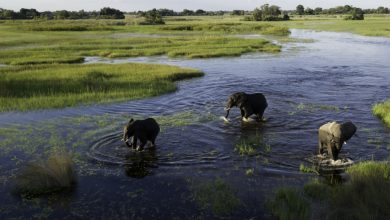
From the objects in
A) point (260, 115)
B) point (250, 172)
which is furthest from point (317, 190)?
point (260, 115)

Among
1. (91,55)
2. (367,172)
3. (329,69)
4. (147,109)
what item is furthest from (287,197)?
(91,55)

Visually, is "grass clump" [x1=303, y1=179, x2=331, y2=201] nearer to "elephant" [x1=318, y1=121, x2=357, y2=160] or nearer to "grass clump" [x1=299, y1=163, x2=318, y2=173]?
"grass clump" [x1=299, y1=163, x2=318, y2=173]

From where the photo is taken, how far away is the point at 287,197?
Answer: 433 inches

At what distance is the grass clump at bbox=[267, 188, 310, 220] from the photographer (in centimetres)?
1023

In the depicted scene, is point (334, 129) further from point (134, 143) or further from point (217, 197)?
point (134, 143)

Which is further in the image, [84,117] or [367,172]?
[84,117]

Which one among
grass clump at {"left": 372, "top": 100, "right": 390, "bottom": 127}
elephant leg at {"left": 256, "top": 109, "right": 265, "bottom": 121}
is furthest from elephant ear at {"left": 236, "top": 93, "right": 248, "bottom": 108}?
grass clump at {"left": 372, "top": 100, "right": 390, "bottom": 127}

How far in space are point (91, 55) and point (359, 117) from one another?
33.8 meters

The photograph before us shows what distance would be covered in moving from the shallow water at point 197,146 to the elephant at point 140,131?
0.44 metres

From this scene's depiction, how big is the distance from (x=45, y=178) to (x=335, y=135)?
8.52 meters

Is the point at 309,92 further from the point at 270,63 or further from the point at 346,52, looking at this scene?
the point at 346,52

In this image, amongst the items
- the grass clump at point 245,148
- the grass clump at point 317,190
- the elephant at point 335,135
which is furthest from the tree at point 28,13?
the grass clump at point 317,190

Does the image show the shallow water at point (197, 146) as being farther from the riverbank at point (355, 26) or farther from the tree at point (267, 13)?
the tree at point (267, 13)

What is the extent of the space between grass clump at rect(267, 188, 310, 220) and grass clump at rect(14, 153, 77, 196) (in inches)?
220
